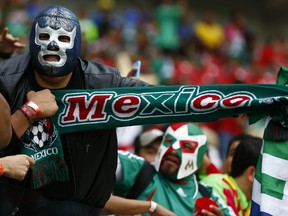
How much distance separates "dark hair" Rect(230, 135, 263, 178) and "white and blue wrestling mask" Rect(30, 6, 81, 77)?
2.03m

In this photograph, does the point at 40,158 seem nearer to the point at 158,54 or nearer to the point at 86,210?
the point at 86,210

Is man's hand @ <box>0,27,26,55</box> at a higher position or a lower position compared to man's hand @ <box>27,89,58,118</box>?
higher

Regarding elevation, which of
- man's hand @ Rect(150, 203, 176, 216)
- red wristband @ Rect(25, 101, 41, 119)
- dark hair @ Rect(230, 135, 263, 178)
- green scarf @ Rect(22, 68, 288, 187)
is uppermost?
green scarf @ Rect(22, 68, 288, 187)

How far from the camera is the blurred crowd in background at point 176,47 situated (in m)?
12.9

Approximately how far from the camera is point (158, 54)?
599 inches

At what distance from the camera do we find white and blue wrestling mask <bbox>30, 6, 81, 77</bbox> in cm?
454

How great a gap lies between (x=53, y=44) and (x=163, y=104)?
0.82 m

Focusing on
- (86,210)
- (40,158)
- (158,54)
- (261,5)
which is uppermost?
(261,5)

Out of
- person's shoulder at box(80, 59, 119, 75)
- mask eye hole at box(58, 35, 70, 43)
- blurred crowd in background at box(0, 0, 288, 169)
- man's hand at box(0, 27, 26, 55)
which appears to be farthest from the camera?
blurred crowd in background at box(0, 0, 288, 169)

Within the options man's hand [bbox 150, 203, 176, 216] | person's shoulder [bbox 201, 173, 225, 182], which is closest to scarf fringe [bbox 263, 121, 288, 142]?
man's hand [bbox 150, 203, 176, 216]

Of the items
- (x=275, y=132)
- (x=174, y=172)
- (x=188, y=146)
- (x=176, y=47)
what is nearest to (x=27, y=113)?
(x=275, y=132)

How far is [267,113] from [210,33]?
13190mm

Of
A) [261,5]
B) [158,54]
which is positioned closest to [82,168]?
[158,54]

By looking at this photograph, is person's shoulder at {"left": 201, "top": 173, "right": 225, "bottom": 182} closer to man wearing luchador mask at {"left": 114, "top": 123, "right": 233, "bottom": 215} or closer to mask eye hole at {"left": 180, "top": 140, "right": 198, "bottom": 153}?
man wearing luchador mask at {"left": 114, "top": 123, "right": 233, "bottom": 215}
